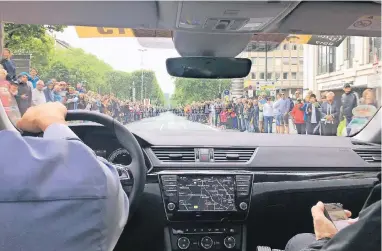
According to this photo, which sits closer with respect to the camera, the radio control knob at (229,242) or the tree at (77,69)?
A: the tree at (77,69)

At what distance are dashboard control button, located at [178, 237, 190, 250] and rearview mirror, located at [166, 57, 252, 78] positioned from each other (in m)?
1.38

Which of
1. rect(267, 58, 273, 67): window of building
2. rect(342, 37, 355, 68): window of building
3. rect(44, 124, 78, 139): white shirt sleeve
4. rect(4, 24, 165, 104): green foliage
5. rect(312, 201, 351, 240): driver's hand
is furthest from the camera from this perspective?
rect(267, 58, 273, 67): window of building

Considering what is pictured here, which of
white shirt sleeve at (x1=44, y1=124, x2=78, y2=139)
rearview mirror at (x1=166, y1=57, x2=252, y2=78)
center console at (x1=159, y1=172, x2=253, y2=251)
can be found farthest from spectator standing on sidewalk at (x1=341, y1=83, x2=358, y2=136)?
white shirt sleeve at (x1=44, y1=124, x2=78, y2=139)

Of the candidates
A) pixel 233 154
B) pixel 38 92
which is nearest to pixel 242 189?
pixel 233 154

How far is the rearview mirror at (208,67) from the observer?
2.92 meters

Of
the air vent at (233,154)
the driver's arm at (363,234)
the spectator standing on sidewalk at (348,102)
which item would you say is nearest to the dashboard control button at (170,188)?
the air vent at (233,154)

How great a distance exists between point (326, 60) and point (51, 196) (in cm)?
259

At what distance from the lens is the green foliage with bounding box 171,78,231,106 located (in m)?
3.29

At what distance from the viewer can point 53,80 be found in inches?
122

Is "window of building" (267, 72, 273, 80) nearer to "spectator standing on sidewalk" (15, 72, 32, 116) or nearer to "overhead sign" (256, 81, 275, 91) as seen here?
"overhead sign" (256, 81, 275, 91)

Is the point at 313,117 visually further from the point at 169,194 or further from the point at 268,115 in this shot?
the point at 169,194

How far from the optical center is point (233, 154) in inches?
149

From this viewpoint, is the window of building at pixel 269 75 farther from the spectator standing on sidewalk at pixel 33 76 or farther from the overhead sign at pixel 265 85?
the spectator standing on sidewalk at pixel 33 76

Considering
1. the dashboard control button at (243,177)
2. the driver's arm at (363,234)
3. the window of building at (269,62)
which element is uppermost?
the window of building at (269,62)
